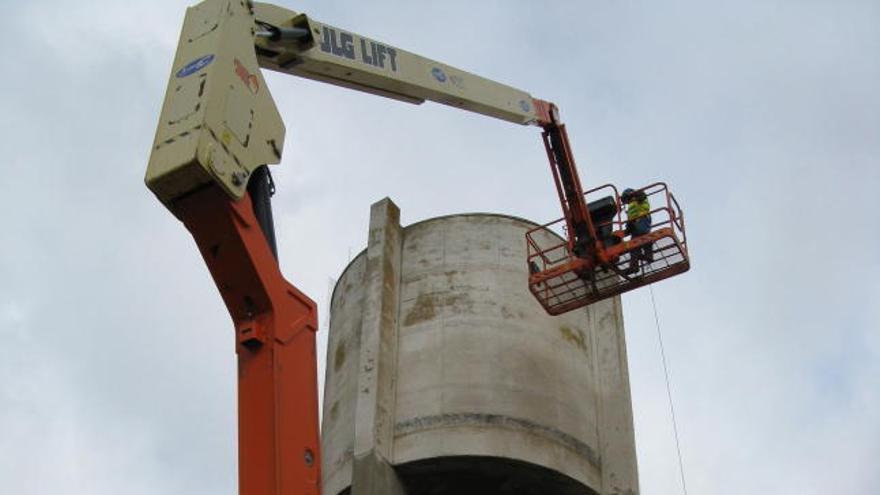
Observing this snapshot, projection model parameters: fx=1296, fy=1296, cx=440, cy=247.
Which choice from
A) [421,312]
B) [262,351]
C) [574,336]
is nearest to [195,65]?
[262,351]

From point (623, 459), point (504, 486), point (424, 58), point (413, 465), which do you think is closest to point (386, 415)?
point (413, 465)

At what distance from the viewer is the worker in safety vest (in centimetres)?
1816

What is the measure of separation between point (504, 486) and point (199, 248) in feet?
33.1

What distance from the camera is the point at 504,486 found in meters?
18.6

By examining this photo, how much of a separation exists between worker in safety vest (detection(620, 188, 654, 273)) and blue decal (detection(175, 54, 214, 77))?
9.42 m

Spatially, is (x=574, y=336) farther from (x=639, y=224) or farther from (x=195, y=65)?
(x=195, y=65)

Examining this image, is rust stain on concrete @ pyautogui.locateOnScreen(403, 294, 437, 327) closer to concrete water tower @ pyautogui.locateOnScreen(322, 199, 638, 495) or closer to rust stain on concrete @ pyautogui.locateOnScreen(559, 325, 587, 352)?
concrete water tower @ pyautogui.locateOnScreen(322, 199, 638, 495)

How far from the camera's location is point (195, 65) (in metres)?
9.90

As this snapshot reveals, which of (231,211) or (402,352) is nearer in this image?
(231,211)

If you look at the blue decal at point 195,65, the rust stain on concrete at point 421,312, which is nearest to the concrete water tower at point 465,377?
the rust stain on concrete at point 421,312

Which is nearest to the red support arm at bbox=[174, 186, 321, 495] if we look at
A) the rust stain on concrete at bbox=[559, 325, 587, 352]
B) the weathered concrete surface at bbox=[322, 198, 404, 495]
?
the weathered concrete surface at bbox=[322, 198, 404, 495]

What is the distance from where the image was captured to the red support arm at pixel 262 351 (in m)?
9.19

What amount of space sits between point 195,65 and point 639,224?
9.60 metres

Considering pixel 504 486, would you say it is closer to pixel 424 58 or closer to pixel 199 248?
pixel 424 58
